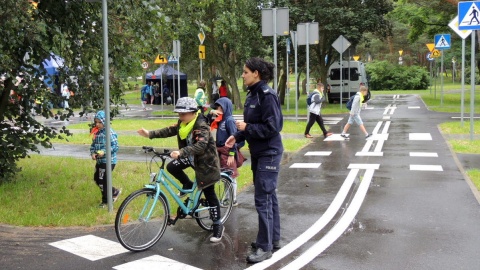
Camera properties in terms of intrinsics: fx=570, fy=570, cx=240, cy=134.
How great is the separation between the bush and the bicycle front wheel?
56.7m

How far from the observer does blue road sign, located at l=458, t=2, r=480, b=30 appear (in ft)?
46.0

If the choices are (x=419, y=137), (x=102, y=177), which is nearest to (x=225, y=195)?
(x=102, y=177)

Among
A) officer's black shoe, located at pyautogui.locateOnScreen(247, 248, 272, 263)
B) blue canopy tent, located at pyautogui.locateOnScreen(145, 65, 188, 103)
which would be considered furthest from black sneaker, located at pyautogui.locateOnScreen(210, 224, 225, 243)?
blue canopy tent, located at pyautogui.locateOnScreen(145, 65, 188, 103)

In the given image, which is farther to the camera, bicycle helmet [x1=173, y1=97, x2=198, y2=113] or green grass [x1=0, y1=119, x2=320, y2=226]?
green grass [x1=0, y1=119, x2=320, y2=226]

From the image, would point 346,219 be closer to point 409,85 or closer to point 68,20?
point 68,20

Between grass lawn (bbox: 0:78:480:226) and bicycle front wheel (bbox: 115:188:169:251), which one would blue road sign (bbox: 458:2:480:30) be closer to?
grass lawn (bbox: 0:78:480:226)

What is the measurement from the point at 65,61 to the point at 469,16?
9.90m

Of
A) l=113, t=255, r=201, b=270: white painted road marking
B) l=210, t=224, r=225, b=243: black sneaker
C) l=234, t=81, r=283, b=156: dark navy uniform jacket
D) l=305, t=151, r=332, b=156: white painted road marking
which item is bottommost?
l=113, t=255, r=201, b=270: white painted road marking

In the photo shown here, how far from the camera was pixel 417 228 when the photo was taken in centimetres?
673

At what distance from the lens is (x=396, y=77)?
62250mm

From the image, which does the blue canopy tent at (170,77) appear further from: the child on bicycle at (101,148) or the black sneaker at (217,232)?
the black sneaker at (217,232)

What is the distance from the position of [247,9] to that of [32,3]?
2158 centimetres

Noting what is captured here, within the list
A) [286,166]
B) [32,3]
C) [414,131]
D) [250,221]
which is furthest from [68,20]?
[414,131]

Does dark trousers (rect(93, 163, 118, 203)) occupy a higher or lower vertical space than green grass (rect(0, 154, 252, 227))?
higher
